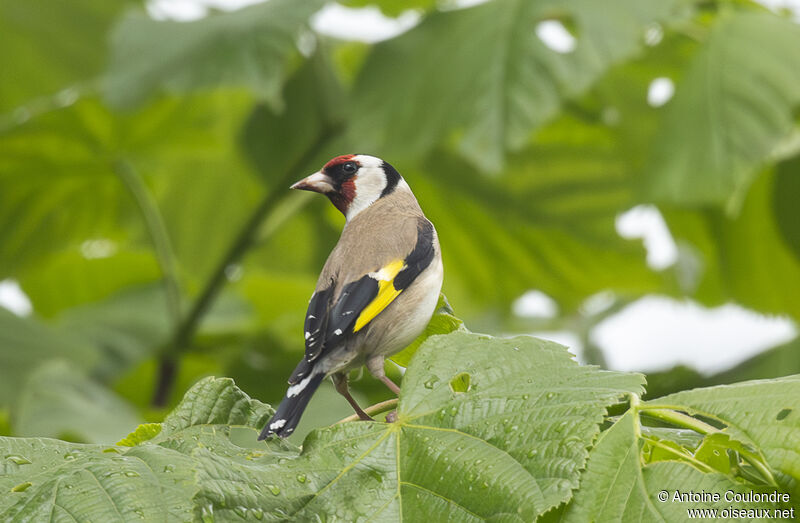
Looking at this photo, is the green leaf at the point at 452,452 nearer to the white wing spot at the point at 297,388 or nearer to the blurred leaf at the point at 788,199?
the white wing spot at the point at 297,388

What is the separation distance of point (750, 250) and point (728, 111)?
919 millimetres

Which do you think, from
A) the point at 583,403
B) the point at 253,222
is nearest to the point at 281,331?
the point at 253,222

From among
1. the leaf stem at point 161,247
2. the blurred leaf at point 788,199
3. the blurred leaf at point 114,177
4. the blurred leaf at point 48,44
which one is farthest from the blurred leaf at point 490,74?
the blurred leaf at point 48,44

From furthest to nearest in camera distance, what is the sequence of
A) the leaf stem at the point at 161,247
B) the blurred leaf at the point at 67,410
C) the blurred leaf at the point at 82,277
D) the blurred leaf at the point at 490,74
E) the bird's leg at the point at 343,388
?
the blurred leaf at the point at 82,277, the leaf stem at the point at 161,247, the blurred leaf at the point at 490,74, the blurred leaf at the point at 67,410, the bird's leg at the point at 343,388

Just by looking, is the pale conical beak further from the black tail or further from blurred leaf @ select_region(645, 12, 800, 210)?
blurred leaf @ select_region(645, 12, 800, 210)

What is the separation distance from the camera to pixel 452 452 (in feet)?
2.45

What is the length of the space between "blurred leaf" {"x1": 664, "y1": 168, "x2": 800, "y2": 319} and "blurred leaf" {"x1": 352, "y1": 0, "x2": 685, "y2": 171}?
93 cm

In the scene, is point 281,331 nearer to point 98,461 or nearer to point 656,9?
point 656,9

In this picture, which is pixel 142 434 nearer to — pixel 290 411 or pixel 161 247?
pixel 290 411

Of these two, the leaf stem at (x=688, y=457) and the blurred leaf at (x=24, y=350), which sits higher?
the blurred leaf at (x=24, y=350)

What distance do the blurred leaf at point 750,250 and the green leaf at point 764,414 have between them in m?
2.36

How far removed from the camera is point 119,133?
303 centimetres

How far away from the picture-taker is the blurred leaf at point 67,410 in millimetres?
2055

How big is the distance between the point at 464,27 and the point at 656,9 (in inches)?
20.5
